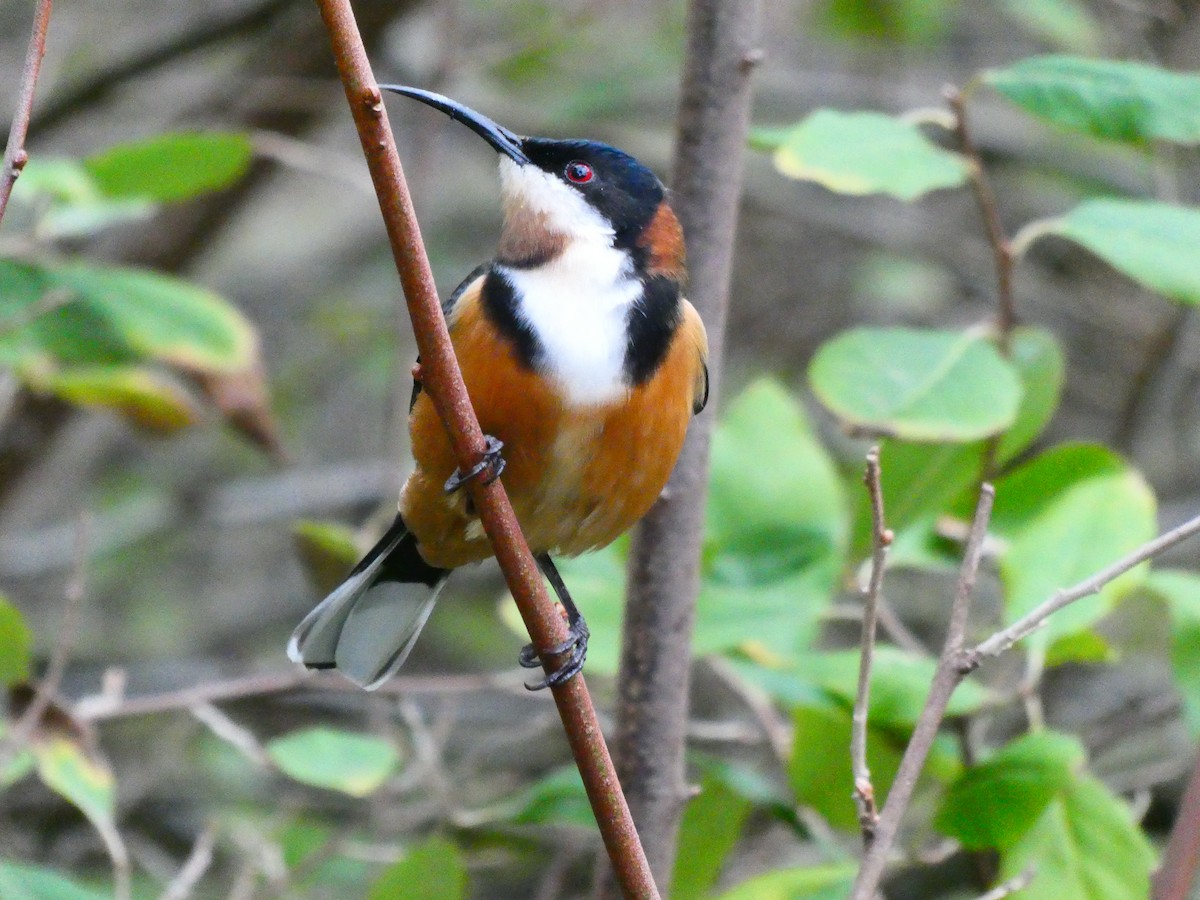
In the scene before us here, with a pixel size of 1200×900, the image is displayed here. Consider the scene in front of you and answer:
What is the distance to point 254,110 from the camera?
17.2 feet

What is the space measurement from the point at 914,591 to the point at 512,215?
13.6ft

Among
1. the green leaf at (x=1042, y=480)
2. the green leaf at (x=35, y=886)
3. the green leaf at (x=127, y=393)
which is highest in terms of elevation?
the green leaf at (x=127, y=393)

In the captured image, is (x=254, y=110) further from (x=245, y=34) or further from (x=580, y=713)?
(x=580, y=713)

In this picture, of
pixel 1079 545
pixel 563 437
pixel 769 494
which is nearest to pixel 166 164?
pixel 563 437

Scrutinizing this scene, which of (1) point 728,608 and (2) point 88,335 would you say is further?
(2) point 88,335

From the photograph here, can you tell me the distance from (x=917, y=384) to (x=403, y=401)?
98.8 inches

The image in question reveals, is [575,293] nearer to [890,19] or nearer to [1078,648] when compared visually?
[1078,648]

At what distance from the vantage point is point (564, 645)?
201 cm

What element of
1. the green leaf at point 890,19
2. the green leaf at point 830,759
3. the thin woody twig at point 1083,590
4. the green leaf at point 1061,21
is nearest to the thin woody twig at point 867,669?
the thin woody twig at point 1083,590

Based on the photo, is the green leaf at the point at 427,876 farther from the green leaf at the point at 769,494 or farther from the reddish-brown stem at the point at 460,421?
the reddish-brown stem at the point at 460,421

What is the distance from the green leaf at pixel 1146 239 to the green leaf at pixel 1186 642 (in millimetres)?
565

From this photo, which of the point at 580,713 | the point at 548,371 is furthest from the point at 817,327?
the point at 580,713

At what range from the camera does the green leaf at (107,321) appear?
134 inches

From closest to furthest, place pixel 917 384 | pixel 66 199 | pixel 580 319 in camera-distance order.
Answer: pixel 580 319, pixel 917 384, pixel 66 199
